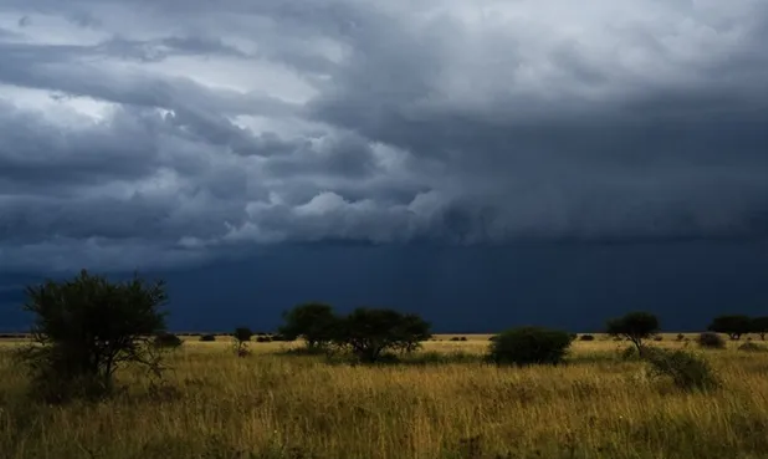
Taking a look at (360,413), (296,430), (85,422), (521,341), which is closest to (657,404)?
(360,413)

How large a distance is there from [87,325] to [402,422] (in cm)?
955

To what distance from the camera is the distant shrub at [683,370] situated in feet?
53.9

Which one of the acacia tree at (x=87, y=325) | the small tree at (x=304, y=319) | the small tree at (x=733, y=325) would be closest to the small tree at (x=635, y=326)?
the small tree at (x=304, y=319)

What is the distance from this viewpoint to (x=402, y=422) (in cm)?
1104

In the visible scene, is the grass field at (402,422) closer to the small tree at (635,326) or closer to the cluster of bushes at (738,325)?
the small tree at (635,326)

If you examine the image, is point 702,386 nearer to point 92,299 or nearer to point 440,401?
point 440,401

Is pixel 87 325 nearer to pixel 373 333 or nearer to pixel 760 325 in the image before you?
pixel 373 333

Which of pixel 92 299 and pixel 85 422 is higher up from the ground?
pixel 92 299

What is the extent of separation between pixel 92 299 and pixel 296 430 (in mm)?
8972

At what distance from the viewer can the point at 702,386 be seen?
629 inches

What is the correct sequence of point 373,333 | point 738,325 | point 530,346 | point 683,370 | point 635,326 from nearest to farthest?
point 683,370 → point 530,346 → point 373,333 → point 635,326 → point 738,325

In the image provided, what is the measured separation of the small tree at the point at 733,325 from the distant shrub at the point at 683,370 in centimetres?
7370

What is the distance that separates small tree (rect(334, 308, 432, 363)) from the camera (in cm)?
3853

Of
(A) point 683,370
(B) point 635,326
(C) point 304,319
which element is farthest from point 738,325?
(A) point 683,370
